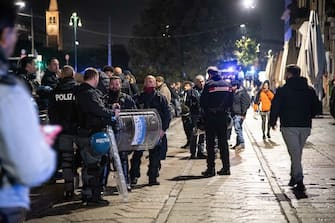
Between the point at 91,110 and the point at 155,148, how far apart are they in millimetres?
2307

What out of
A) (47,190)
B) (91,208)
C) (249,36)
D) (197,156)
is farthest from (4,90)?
(249,36)

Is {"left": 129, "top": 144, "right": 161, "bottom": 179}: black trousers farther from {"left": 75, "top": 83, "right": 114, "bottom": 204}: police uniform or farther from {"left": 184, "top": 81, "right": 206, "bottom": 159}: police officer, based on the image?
{"left": 184, "top": 81, "right": 206, "bottom": 159}: police officer

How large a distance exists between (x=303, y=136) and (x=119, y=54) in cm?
8497

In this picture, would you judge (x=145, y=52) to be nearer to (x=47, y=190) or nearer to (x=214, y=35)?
(x=214, y=35)

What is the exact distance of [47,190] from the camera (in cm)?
916

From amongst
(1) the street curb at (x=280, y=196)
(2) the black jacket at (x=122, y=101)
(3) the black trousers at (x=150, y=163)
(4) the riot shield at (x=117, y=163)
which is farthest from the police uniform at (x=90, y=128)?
(1) the street curb at (x=280, y=196)

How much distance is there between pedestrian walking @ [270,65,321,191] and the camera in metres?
9.42

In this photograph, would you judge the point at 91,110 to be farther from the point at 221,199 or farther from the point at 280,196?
the point at 280,196

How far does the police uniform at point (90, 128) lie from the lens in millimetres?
8125

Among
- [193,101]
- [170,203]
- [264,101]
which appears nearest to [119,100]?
[170,203]

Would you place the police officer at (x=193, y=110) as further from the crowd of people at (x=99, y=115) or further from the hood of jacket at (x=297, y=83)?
the hood of jacket at (x=297, y=83)

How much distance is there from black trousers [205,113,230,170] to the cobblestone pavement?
351 millimetres

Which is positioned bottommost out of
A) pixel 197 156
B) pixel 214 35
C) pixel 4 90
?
pixel 197 156

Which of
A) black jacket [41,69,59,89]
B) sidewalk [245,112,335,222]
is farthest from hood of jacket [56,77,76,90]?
sidewalk [245,112,335,222]
